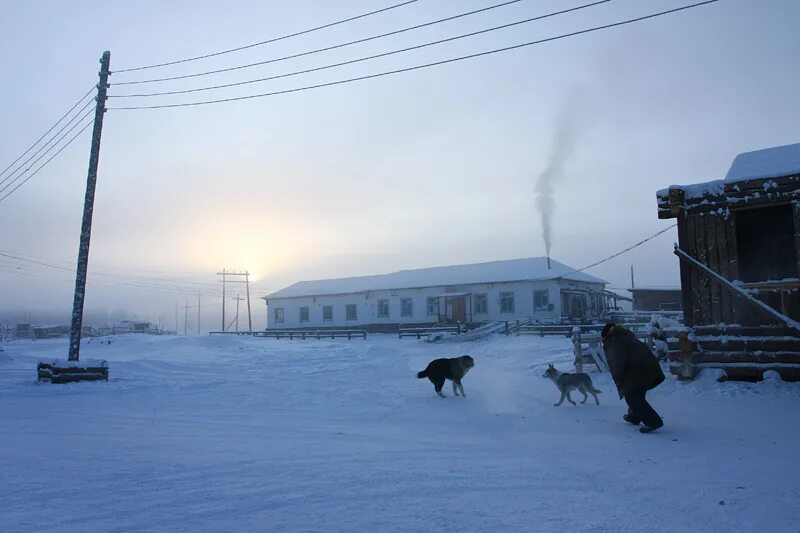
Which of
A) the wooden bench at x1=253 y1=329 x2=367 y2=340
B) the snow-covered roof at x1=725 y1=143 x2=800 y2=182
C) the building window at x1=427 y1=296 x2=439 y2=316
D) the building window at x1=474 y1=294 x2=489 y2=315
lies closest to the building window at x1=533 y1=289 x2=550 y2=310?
the building window at x1=474 y1=294 x2=489 y2=315

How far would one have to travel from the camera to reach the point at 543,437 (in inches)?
330

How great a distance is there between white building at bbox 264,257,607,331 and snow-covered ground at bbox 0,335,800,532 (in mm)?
30594

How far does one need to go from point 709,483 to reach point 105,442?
741 centimetres

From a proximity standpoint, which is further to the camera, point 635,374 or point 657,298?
point 657,298

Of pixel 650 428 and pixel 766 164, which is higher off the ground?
pixel 766 164

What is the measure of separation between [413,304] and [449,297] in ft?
11.2

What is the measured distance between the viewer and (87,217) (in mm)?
18531

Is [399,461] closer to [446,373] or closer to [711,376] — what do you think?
[446,373]

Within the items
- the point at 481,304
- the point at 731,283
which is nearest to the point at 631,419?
the point at 731,283

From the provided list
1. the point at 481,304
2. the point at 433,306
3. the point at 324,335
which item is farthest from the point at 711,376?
the point at 433,306

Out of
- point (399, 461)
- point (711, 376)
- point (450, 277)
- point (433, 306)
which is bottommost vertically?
point (399, 461)

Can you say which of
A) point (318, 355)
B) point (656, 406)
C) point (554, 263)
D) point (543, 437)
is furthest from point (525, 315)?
point (543, 437)

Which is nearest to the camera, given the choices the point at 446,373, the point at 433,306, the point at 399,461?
the point at 399,461

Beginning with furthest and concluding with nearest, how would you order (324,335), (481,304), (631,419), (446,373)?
1. (481,304)
2. (324,335)
3. (446,373)
4. (631,419)
